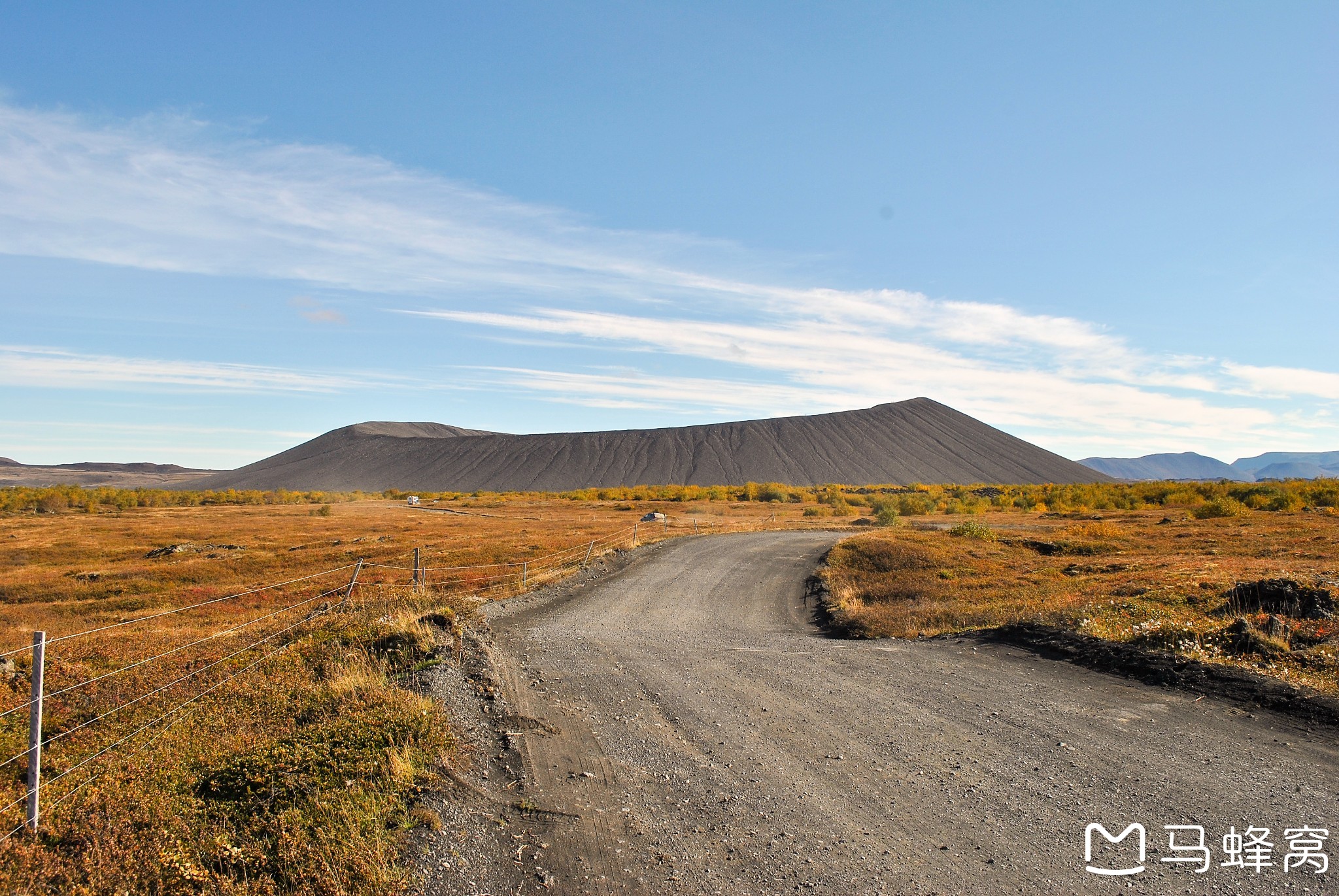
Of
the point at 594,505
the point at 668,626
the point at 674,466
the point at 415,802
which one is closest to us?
the point at 415,802

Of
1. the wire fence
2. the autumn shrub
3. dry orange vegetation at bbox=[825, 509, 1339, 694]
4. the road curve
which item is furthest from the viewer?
the autumn shrub

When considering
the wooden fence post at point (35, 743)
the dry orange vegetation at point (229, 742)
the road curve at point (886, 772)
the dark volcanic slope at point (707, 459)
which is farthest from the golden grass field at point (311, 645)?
the dark volcanic slope at point (707, 459)

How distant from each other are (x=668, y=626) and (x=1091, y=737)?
9430 mm

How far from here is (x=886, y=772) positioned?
23.5ft

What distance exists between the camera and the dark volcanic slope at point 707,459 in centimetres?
14662

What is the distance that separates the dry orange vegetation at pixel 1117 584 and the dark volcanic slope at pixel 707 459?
111725mm

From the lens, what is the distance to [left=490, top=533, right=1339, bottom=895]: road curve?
17.5 feet

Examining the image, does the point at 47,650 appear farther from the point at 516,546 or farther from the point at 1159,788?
the point at 516,546

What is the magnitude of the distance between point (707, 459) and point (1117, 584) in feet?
459

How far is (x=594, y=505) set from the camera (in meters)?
81.6

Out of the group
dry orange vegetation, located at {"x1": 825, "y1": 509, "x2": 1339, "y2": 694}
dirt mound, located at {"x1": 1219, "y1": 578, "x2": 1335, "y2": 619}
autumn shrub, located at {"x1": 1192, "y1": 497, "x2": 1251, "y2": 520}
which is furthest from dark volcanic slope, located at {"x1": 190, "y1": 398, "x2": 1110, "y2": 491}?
dirt mound, located at {"x1": 1219, "y1": 578, "x2": 1335, "y2": 619}

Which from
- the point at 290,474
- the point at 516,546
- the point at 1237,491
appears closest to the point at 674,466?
the point at 290,474

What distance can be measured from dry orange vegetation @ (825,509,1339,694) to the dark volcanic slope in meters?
112

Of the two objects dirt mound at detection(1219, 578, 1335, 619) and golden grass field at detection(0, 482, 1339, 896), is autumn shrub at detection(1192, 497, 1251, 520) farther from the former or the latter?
dirt mound at detection(1219, 578, 1335, 619)
